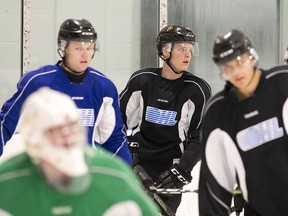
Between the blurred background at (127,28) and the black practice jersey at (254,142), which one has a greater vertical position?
the blurred background at (127,28)

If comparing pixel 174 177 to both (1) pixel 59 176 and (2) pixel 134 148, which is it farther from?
(1) pixel 59 176

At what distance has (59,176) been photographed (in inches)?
53.4

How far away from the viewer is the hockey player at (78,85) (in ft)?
9.21

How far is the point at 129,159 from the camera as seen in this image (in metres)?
3.02

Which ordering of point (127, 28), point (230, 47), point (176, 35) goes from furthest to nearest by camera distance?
point (127, 28)
point (176, 35)
point (230, 47)

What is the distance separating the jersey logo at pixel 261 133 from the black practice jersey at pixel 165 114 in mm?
1217

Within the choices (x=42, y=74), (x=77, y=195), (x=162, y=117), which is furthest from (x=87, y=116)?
(x=77, y=195)

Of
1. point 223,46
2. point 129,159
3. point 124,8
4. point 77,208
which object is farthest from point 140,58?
point 77,208

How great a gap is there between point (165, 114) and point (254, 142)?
1294mm

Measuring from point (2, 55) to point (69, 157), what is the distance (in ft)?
11.7

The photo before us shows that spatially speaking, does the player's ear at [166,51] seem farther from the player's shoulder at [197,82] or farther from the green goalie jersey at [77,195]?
the green goalie jersey at [77,195]

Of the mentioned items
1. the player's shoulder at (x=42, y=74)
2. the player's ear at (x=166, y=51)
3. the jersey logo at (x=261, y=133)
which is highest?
the player's ear at (x=166, y=51)

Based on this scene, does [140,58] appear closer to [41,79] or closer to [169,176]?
[169,176]

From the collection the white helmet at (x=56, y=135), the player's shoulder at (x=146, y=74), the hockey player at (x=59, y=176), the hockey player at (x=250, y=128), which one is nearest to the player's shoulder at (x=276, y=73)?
the hockey player at (x=250, y=128)
